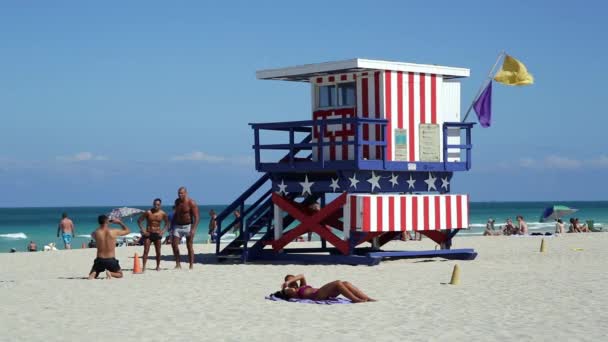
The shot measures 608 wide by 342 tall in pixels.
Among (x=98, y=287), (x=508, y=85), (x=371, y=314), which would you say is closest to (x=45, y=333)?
(x=371, y=314)

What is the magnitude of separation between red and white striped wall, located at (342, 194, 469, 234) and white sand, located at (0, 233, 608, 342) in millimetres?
880

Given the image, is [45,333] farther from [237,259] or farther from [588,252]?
[588,252]

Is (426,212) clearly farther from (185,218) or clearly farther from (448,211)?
(185,218)

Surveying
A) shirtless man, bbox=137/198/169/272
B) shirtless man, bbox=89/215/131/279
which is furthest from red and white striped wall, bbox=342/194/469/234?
shirtless man, bbox=89/215/131/279

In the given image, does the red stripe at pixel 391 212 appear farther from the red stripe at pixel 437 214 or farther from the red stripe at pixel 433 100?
the red stripe at pixel 433 100

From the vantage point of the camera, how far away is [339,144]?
21.5m

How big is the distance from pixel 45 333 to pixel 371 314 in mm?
4107

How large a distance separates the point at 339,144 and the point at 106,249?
17.7 feet

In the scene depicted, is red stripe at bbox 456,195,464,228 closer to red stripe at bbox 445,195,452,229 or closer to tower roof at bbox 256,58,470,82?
red stripe at bbox 445,195,452,229

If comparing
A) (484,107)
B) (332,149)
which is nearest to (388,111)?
(332,149)

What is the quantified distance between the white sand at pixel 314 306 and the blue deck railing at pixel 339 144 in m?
2.13

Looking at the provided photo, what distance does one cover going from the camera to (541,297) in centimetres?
1527

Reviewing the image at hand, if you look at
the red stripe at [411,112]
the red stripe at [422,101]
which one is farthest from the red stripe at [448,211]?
the red stripe at [422,101]

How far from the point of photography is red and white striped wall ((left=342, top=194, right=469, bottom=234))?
21.8 meters
